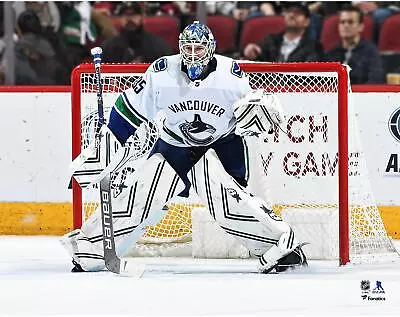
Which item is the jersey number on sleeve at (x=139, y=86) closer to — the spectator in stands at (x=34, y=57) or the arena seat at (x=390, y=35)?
the spectator in stands at (x=34, y=57)

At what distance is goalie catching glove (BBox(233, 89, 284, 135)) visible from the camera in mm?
4879

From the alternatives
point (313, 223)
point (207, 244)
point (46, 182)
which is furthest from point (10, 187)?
point (313, 223)

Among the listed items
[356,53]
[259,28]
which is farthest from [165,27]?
[356,53]

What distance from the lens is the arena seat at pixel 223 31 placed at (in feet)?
26.4

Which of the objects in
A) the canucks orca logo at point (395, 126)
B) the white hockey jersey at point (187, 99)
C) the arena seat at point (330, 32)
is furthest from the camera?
the arena seat at point (330, 32)

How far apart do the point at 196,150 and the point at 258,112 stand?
0.38 m

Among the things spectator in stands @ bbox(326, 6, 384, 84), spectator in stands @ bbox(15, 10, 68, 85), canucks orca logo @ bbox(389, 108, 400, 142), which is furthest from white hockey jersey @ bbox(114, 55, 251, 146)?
spectator in stands @ bbox(15, 10, 68, 85)

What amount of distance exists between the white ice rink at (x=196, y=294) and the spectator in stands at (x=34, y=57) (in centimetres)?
276

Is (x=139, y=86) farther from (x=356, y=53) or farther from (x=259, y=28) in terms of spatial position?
(x=259, y=28)

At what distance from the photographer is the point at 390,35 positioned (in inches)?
314

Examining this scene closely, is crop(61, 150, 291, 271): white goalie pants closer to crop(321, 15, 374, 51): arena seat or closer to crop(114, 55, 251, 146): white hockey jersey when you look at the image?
crop(114, 55, 251, 146): white hockey jersey

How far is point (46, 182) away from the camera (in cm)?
670

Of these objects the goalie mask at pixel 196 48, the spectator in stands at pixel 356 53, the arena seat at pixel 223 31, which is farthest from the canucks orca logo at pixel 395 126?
the arena seat at pixel 223 31

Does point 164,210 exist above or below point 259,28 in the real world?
below
